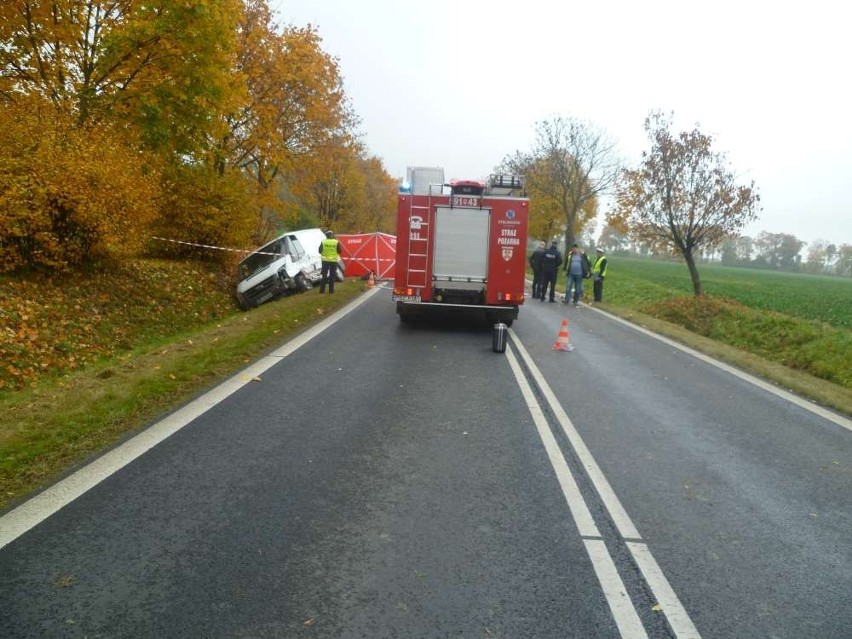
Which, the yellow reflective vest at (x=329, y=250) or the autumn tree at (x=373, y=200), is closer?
the yellow reflective vest at (x=329, y=250)

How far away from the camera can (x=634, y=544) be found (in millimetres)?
3967

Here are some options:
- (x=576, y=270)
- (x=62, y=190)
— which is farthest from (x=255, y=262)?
(x=576, y=270)

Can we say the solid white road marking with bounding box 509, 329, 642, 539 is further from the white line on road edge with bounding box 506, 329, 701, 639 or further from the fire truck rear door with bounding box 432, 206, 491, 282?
the fire truck rear door with bounding box 432, 206, 491, 282

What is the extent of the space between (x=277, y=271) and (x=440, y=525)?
48.4ft

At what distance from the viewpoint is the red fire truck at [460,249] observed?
503 inches

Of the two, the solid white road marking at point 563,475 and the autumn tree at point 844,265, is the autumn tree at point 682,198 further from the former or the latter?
the autumn tree at point 844,265

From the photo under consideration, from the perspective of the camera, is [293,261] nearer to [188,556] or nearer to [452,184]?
[452,184]

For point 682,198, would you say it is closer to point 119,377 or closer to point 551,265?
point 551,265

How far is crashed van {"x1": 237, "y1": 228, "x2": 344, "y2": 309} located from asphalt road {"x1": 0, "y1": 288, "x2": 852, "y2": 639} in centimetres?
1077

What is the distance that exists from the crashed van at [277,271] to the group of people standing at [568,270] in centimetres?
721

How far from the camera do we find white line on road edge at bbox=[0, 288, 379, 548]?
149 inches

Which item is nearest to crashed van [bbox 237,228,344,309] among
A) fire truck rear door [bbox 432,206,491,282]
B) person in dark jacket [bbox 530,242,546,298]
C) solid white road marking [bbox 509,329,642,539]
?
fire truck rear door [bbox 432,206,491,282]

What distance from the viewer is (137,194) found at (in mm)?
12875

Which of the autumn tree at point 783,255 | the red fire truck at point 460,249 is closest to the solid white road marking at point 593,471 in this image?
the red fire truck at point 460,249
